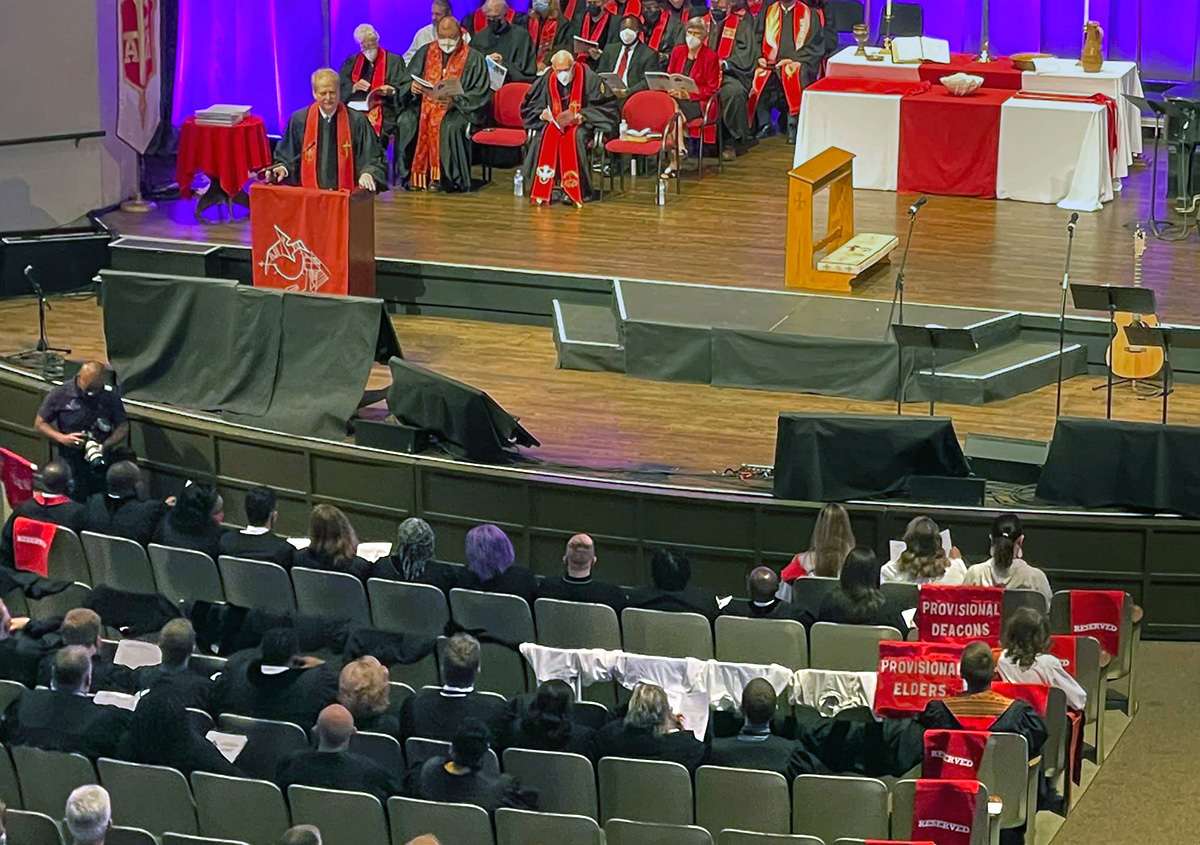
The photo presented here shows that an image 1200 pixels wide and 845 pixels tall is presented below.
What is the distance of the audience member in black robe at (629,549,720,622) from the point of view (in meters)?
7.91

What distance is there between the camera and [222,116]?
1504 centimetres

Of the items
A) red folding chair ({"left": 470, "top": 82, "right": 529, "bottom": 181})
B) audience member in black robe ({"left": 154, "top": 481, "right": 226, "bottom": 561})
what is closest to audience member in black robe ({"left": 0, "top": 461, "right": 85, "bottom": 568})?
audience member in black robe ({"left": 154, "top": 481, "right": 226, "bottom": 561})

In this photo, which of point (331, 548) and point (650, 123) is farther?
point (650, 123)

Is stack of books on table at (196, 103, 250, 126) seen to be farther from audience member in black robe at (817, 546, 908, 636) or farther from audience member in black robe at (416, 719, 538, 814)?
audience member in black robe at (416, 719, 538, 814)

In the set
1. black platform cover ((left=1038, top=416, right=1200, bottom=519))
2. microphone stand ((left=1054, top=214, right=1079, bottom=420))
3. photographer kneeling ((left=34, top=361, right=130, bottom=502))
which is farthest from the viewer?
microphone stand ((left=1054, top=214, right=1079, bottom=420))

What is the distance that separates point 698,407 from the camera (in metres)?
11.5

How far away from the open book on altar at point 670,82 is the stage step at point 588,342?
344 cm

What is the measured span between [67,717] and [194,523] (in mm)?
2026

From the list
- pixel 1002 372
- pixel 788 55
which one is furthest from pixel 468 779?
pixel 788 55

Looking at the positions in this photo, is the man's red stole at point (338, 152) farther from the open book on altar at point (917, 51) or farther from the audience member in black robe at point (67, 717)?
the audience member in black robe at point (67, 717)

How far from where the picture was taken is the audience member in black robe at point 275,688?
22.5 feet

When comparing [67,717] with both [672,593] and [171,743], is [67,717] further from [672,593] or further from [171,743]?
[672,593]

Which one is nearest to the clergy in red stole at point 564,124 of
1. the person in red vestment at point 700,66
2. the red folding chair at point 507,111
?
the red folding chair at point 507,111

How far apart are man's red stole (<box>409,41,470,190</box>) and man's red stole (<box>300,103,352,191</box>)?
49.5 inches
